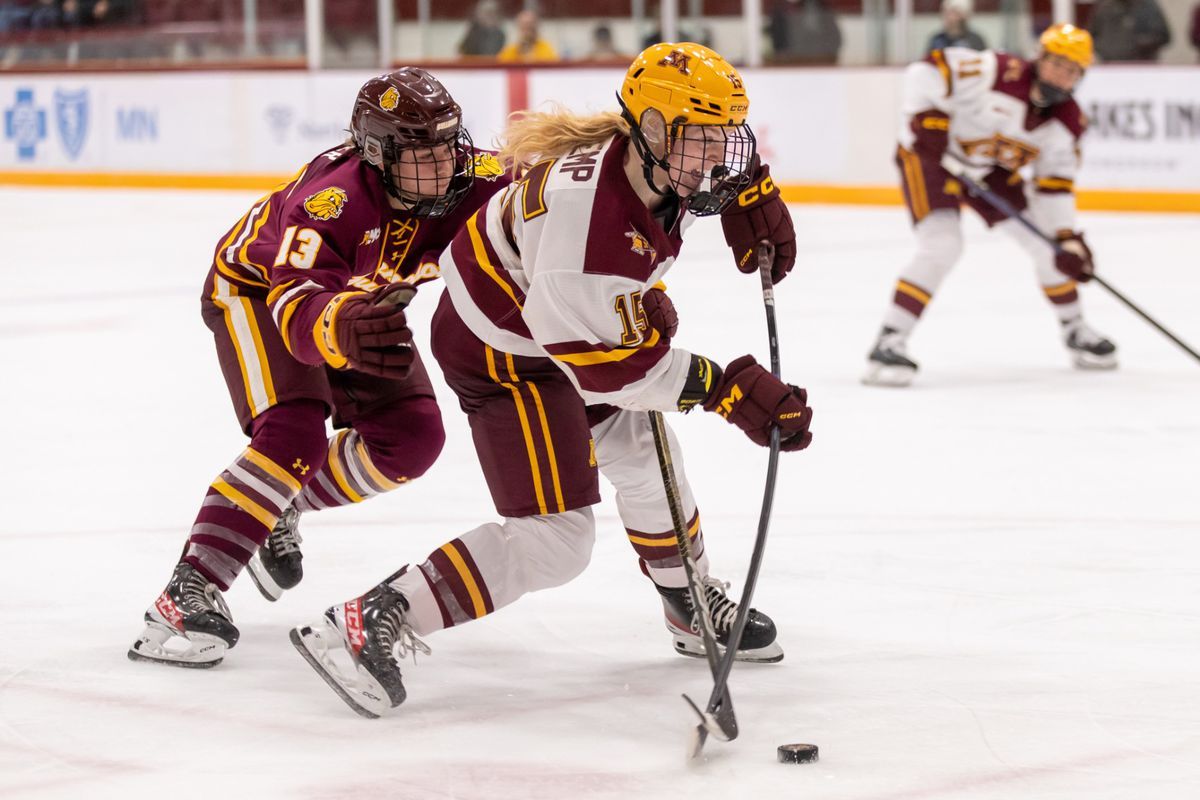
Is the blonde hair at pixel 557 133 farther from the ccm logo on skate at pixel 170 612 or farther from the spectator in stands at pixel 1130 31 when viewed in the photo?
the spectator in stands at pixel 1130 31

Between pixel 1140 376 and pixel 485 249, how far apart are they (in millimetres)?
3496

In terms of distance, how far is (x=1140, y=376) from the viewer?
556cm

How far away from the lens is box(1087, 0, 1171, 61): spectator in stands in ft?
31.5

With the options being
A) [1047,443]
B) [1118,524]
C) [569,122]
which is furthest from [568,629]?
[1047,443]

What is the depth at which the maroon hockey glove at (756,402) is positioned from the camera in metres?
2.37

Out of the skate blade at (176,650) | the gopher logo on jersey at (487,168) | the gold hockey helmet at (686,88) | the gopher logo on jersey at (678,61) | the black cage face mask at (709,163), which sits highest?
the gopher logo on jersey at (678,61)

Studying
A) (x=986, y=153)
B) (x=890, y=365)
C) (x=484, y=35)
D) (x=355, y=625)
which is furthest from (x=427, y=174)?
(x=484, y=35)

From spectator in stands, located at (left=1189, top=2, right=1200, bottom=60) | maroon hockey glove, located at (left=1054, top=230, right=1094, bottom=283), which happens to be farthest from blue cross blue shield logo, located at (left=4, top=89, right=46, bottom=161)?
maroon hockey glove, located at (left=1054, top=230, right=1094, bottom=283)

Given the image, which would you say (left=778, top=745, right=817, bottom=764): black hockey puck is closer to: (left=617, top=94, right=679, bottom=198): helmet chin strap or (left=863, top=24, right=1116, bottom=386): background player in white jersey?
(left=617, top=94, right=679, bottom=198): helmet chin strap

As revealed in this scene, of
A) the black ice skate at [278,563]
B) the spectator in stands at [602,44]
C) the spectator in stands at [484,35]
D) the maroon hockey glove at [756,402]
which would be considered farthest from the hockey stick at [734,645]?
the spectator in stands at [484,35]

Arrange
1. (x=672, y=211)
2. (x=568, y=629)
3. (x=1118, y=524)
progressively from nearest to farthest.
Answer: (x=672, y=211)
(x=568, y=629)
(x=1118, y=524)

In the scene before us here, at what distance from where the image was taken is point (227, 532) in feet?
9.21

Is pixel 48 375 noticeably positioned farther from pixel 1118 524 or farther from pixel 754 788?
pixel 754 788

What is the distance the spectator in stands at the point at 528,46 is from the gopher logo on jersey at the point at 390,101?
8914 mm
